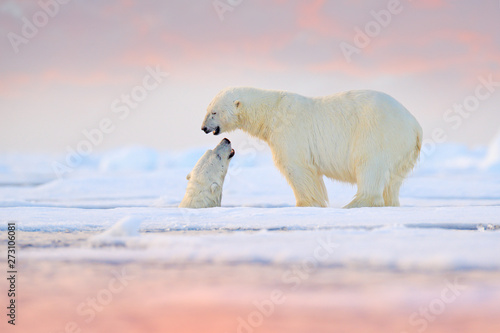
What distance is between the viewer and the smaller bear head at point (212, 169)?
5.69m

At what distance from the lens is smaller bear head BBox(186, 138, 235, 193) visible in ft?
18.7

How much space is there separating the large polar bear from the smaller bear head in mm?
504

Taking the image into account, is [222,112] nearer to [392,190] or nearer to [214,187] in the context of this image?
[214,187]

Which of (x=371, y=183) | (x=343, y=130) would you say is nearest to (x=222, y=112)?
(x=343, y=130)

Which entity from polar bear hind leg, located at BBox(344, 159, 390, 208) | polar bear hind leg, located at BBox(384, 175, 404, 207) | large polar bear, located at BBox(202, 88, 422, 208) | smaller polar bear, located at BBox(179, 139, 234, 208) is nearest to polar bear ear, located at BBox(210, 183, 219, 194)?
smaller polar bear, located at BBox(179, 139, 234, 208)

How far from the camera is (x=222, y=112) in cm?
615

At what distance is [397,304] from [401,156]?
149 inches

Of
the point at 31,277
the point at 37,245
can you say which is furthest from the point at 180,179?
the point at 31,277

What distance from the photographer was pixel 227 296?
2.23m

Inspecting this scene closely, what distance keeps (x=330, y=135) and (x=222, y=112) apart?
1246 mm

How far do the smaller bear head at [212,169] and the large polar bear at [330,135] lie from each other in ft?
1.65

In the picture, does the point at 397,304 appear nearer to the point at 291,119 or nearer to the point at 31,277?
the point at 31,277

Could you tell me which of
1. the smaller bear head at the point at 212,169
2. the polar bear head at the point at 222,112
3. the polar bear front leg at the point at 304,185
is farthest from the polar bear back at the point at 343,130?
the smaller bear head at the point at 212,169

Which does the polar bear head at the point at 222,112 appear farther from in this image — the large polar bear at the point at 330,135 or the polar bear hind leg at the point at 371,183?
the polar bear hind leg at the point at 371,183
